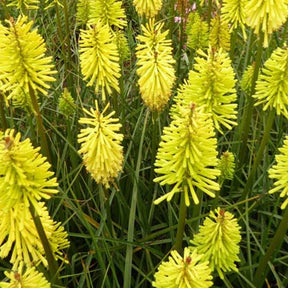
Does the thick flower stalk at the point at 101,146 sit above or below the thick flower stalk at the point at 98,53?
below

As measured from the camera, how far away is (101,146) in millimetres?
2305

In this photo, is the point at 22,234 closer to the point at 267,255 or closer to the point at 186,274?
the point at 186,274

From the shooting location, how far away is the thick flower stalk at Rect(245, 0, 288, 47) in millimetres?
2664

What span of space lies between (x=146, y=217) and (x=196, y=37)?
5.22 feet

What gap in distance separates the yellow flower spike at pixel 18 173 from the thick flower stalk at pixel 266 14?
1.46m

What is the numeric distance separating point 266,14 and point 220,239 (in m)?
1.28

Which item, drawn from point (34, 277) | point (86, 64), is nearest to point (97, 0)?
point (86, 64)

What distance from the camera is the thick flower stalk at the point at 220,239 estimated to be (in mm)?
2166

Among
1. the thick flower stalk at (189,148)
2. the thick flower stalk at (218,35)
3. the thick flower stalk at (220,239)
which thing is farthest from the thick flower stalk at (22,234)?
the thick flower stalk at (218,35)

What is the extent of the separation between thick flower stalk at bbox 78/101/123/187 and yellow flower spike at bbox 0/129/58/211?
0.32m

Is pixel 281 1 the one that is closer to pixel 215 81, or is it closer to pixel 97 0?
pixel 215 81

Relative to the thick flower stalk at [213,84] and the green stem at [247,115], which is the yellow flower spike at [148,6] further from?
the thick flower stalk at [213,84]

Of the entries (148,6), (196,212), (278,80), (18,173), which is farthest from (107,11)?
(18,173)

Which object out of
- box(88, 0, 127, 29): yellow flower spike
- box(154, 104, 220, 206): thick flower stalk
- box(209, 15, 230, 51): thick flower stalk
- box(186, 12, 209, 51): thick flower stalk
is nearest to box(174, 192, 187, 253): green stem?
box(154, 104, 220, 206): thick flower stalk
